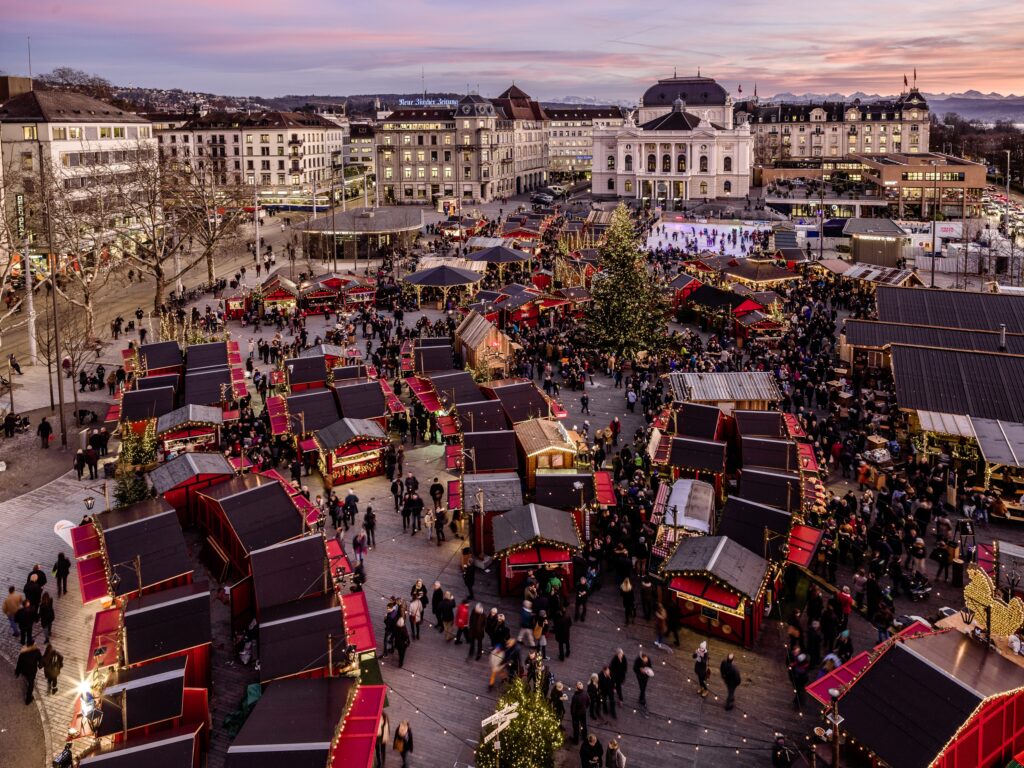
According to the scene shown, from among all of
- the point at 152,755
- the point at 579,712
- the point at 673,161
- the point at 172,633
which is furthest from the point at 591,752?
the point at 673,161

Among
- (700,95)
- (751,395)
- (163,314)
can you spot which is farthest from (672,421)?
(700,95)

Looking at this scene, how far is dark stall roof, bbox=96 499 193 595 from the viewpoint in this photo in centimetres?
1605

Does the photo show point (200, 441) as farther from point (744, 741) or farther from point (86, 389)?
point (744, 741)

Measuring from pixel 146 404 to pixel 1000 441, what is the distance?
25296 mm

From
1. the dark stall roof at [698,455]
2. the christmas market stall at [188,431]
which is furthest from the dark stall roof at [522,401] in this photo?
the christmas market stall at [188,431]

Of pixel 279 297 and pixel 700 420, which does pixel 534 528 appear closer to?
pixel 700 420

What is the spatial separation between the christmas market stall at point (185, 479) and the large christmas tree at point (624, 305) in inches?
688

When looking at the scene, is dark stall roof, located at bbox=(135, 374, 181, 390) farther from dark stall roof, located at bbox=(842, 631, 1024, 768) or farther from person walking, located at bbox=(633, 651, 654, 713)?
dark stall roof, located at bbox=(842, 631, 1024, 768)

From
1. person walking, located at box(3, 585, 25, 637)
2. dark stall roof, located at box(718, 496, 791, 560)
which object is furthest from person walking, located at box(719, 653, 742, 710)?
person walking, located at box(3, 585, 25, 637)

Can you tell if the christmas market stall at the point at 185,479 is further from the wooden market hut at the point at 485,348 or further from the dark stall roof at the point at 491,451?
the wooden market hut at the point at 485,348

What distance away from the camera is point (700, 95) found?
119 meters

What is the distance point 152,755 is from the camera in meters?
11.3

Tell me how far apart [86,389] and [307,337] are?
10282mm

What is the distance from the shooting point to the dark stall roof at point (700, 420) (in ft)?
77.9
